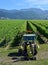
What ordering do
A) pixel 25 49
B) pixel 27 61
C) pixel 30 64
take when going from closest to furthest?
1. pixel 30 64
2. pixel 27 61
3. pixel 25 49

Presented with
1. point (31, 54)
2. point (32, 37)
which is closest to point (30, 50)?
point (31, 54)

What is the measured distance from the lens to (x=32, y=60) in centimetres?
1436

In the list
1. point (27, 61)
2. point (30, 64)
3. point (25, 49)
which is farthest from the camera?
point (25, 49)

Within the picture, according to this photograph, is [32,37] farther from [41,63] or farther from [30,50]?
[41,63]

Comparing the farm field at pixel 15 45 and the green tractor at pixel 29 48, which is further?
the green tractor at pixel 29 48

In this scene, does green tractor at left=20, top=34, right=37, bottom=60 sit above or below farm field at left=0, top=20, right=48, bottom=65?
above

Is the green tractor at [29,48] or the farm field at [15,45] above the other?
the green tractor at [29,48]

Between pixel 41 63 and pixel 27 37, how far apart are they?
3017 mm

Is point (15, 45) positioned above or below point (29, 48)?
below

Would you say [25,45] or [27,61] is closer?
[27,61]

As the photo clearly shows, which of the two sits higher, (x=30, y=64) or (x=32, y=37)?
(x=32, y=37)

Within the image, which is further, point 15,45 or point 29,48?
point 15,45

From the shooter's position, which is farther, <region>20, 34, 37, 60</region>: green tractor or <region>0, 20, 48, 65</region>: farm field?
<region>20, 34, 37, 60</region>: green tractor

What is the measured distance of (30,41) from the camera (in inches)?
612
